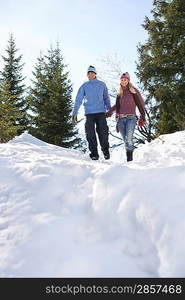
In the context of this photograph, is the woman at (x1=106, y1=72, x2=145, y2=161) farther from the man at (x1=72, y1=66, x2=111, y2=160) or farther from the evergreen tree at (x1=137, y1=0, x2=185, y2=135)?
the evergreen tree at (x1=137, y1=0, x2=185, y2=135)

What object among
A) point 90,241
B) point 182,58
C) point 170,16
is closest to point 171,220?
point 90,241

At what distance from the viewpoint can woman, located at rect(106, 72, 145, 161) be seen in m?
7.43

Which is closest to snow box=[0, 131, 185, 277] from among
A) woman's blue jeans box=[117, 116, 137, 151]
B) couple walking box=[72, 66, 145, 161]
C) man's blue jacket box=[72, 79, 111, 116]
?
woman's blue jeans box=[117, 116, 137, 151]

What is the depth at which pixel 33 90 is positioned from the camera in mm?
23453

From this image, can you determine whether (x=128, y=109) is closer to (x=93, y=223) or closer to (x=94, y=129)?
(x=94, y=129)

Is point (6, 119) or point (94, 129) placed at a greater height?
point (6, 119)

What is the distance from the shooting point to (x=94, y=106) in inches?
299

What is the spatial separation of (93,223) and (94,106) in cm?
416

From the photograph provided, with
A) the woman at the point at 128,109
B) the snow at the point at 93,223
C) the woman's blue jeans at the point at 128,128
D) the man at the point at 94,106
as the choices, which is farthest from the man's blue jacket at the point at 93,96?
the snow at the point at 93,223

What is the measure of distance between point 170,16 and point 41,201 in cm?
1595

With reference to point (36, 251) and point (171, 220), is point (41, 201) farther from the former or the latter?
point (171, 220)

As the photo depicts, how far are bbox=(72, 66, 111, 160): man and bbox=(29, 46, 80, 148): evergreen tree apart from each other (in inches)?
489

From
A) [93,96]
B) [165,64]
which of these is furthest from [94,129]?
[165,64]

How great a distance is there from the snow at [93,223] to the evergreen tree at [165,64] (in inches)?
470
